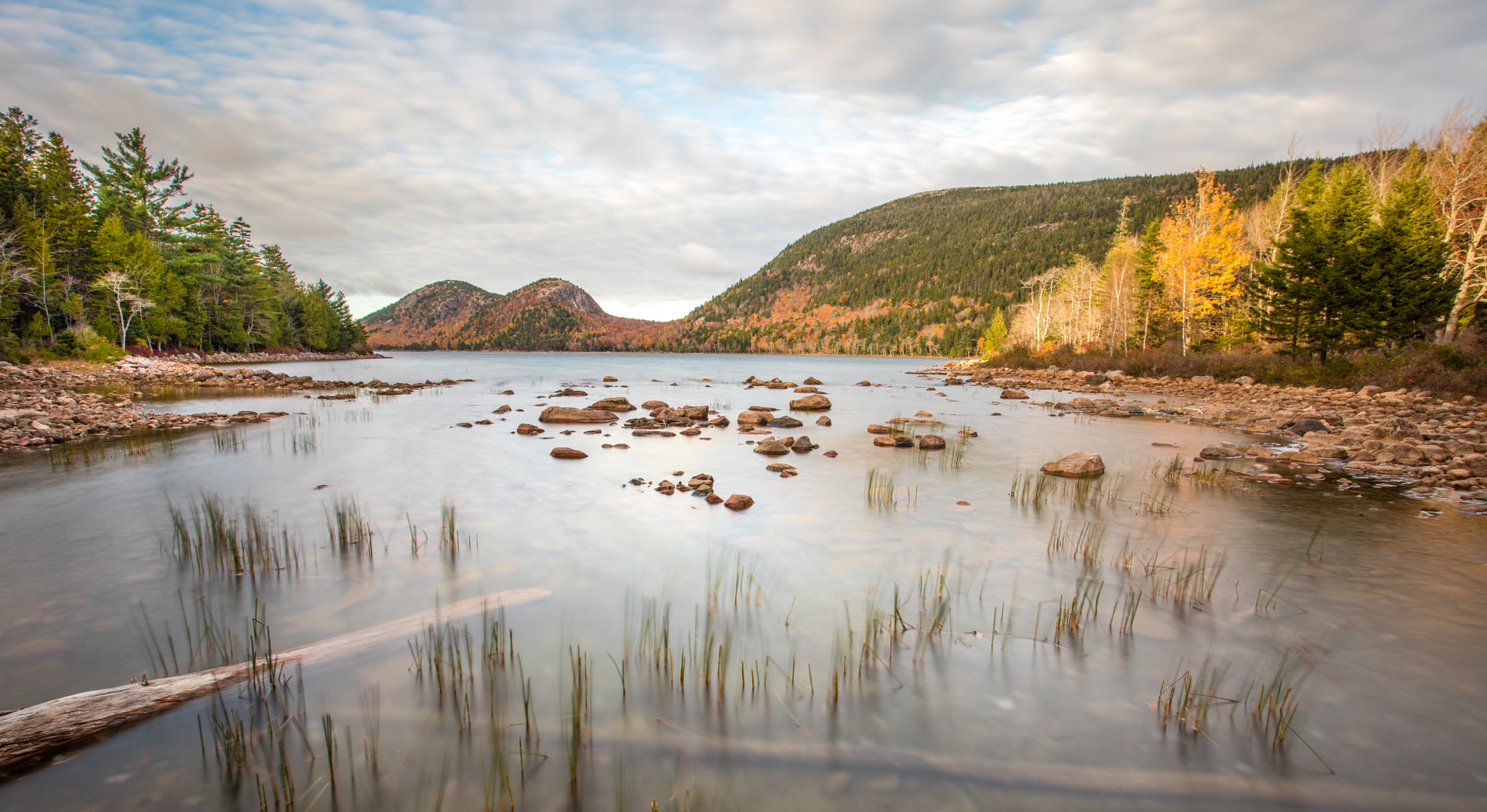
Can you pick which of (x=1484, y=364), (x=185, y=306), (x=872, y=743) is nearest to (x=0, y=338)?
(x=185, y=306)

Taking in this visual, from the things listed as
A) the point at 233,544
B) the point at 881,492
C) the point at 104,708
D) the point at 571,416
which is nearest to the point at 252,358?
the point at 571,416

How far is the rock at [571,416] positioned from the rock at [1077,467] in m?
15.1

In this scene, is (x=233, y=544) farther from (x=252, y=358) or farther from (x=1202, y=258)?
(x=252, y=358)

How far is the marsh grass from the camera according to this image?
23.0ft

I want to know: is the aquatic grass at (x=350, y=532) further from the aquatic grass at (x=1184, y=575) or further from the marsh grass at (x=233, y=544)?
the aquatic grass at (x=1184, y=575)

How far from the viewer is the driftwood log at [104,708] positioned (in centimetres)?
355

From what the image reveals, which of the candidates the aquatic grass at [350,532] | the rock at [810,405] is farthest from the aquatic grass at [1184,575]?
the rock at [810,405]

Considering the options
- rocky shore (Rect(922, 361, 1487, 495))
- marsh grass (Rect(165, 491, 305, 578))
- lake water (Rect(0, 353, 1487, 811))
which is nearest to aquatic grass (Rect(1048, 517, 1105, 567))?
lake water (Rect(0, 353, 1487, 811))

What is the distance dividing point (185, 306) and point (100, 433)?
5657 centimetres

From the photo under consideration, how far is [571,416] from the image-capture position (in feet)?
70.2

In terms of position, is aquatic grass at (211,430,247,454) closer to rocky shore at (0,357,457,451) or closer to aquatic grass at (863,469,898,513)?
rocky shore at (0,357,457,451)

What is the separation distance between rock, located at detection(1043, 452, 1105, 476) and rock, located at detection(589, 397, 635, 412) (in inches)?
656

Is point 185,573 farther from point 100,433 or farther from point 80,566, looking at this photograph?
point 100,433

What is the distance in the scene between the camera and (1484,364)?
20250mm
